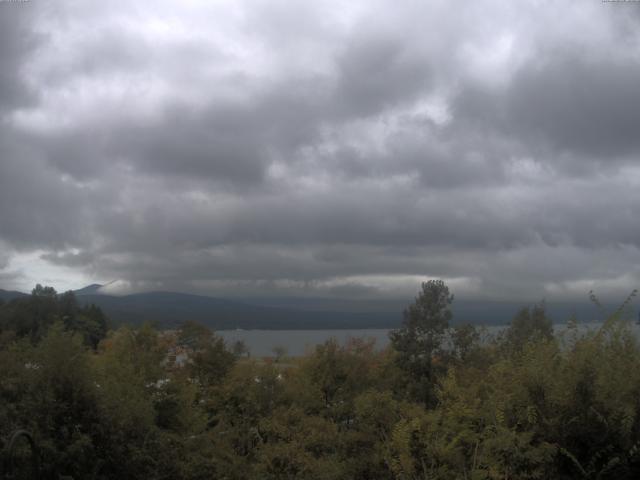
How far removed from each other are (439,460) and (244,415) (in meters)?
10.2

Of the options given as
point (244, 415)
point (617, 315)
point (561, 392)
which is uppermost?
point (617, 315)

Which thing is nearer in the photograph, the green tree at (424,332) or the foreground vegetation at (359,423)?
the foreground vegetation at (359,423)

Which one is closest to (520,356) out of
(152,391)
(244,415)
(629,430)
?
(629,430)

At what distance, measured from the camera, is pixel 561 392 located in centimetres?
1107

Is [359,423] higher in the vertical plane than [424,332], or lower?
lower

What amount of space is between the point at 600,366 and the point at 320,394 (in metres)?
13.0

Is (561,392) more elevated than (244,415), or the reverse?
(561,392)

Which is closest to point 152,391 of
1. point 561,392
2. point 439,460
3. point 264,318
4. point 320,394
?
point 320,394

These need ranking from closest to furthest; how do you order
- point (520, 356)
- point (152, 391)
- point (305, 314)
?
point (520, 356), point (152, 391), point (305, 314)

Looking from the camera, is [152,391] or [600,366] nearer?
[600,366]

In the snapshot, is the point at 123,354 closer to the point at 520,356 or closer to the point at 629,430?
the point at 520,356

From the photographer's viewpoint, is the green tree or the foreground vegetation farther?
the green tree

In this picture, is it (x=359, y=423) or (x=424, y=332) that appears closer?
(x=359, y=423)

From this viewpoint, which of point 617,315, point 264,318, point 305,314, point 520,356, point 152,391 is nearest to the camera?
point 617,315
